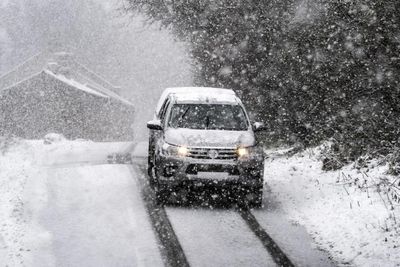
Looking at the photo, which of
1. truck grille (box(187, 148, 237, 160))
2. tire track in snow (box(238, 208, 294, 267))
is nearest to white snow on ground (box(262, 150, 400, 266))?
tire track in snow (box(238, 208, 294, 267))

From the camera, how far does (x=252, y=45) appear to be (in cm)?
2072

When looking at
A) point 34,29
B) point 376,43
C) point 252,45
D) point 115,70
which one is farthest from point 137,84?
point 376,43

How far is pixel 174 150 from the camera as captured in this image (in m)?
10.8

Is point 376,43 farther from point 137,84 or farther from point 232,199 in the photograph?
point 137,84

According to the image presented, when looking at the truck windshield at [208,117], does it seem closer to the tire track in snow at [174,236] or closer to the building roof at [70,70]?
the tire track in snow at [174,236]

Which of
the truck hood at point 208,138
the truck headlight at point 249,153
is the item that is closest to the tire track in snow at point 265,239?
the truck headlight at point 249,153

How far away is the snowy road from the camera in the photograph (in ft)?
26.3

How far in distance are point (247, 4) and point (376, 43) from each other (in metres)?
7.89

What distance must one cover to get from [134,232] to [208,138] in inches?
95.5

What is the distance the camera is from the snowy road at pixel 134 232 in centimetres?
802

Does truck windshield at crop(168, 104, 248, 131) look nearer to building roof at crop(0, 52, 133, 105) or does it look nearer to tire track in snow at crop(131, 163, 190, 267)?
tire track in snow at crop(131, 163, 190, 267)

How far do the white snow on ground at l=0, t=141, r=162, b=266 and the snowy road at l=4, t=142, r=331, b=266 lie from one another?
0.01 m

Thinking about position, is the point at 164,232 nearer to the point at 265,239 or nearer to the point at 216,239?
the point at 216,239

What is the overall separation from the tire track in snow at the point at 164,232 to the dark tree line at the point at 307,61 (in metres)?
4.28
